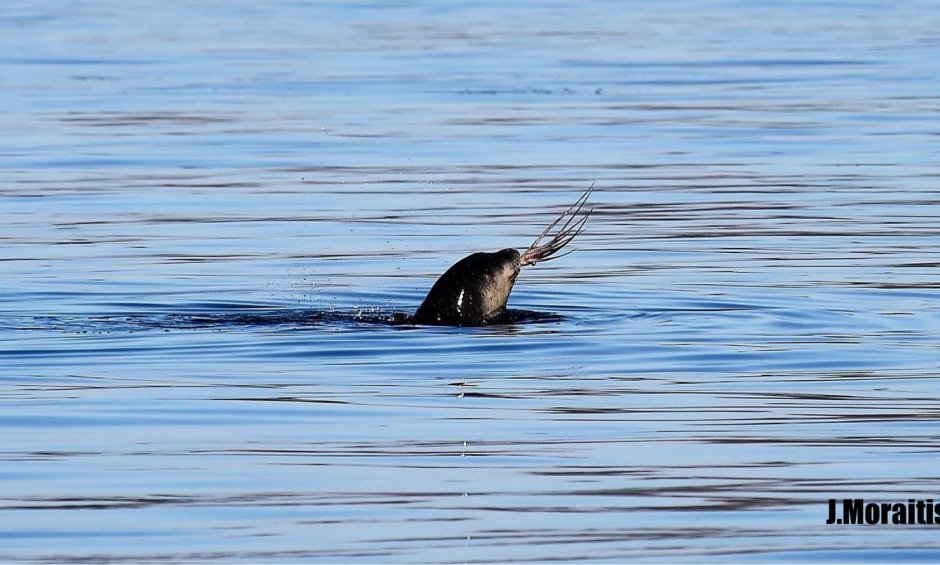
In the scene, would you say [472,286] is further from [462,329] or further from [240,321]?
[240,321]

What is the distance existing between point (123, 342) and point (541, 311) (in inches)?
95.9

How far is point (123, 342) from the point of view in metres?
11.2

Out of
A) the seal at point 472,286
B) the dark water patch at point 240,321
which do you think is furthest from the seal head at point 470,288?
the dark water patch at point 240,321

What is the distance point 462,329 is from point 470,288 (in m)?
0.21

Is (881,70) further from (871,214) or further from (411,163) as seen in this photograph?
(871,214)

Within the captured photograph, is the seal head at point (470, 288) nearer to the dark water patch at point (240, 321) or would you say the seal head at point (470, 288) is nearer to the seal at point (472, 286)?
the seal at point (472, 286)

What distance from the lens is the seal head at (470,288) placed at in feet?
38.1

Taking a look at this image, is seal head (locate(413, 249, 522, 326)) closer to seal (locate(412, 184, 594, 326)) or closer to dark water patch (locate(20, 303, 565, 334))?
seal (locate(412, 184, 594, 326))

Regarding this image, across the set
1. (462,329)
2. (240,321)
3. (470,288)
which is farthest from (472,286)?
(240,321)

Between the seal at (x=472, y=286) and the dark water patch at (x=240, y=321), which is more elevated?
the seal at (x=472, y=286)

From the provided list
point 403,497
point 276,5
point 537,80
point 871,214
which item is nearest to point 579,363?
point 403,497

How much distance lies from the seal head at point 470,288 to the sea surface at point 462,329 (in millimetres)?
164

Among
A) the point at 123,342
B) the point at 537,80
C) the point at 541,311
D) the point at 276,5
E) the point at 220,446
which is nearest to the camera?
the point at 220,446

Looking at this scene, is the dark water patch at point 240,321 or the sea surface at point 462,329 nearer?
the sea surface at point 462,329
